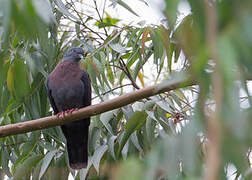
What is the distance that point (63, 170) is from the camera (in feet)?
11.3

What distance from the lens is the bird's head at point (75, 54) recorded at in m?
3.50

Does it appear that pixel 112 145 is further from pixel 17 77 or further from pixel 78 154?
pixel 17 77

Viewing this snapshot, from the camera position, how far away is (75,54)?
3.54 meters

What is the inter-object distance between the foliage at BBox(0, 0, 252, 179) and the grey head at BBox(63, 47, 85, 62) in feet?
0.31

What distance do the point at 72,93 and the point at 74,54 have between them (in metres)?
0.31

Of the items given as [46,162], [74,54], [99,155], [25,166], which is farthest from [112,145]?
[74,54]

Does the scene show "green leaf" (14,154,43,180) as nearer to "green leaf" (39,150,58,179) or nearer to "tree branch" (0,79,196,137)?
"green leaf" (39,150,58,179)

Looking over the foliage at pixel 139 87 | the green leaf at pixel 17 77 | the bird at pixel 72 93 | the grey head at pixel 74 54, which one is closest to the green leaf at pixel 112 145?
the foliage at pixel 139 87

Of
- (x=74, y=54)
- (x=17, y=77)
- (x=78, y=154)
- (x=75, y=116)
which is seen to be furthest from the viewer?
(x=74, y=54)

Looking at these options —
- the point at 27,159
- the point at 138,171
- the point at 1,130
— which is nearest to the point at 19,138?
the point at 27,159

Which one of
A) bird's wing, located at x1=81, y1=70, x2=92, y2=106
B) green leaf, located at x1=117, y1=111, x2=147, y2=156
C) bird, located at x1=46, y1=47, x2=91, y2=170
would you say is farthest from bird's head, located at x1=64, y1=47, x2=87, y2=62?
green leaf, located at x1=117, y1=111, x2=147, y2=156

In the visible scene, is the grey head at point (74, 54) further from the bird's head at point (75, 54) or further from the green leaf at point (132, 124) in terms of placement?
the green leaf at point (132, 124)

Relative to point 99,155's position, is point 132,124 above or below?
above

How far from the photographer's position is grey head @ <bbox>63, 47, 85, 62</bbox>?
350cm
